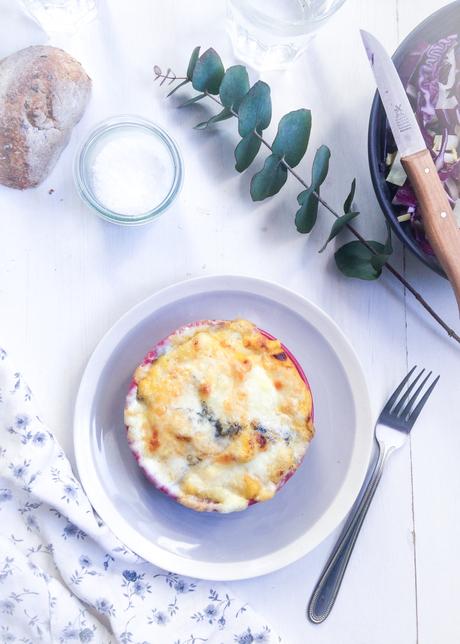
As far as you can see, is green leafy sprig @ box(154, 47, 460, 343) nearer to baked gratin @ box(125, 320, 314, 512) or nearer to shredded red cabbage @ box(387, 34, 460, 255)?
shredded red cabbage @ box(387, 34, 460, 255)

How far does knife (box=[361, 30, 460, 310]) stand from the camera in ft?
3.59

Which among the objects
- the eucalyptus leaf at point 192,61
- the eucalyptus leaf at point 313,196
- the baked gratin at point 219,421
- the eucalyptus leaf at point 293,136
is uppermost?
the eucalyptus leaf at point 192,61

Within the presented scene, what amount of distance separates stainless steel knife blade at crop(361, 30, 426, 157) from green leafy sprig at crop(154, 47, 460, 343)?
113 millimetres

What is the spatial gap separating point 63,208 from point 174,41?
1.14 ft

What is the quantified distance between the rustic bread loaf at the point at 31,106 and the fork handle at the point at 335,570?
2.52 feet

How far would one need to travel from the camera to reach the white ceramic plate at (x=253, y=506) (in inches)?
46.2

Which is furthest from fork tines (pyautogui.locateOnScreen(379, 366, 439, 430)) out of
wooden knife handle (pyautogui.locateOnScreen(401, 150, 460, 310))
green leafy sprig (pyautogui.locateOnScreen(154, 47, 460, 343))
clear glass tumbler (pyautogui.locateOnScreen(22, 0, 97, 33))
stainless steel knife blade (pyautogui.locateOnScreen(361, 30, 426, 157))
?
clear glass tumbler (pyautogui.locateOnScreen(22, 0, 97, 33))

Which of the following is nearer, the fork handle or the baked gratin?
the baked gratin

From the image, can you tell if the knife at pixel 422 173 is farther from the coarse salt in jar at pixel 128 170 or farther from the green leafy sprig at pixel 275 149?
the coarse salt in jar at pixel 128 170

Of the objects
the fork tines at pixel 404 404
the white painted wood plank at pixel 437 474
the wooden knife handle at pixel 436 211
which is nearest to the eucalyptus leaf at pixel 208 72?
the wooden knife handle at pixel 436 211

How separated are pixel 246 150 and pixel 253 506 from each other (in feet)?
1.91

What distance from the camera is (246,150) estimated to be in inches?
47.1

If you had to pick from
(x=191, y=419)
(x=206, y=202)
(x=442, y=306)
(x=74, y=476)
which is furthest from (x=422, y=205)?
(x=74, y=476)

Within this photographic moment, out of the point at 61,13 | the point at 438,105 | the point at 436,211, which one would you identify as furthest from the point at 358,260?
the point at 61,13
